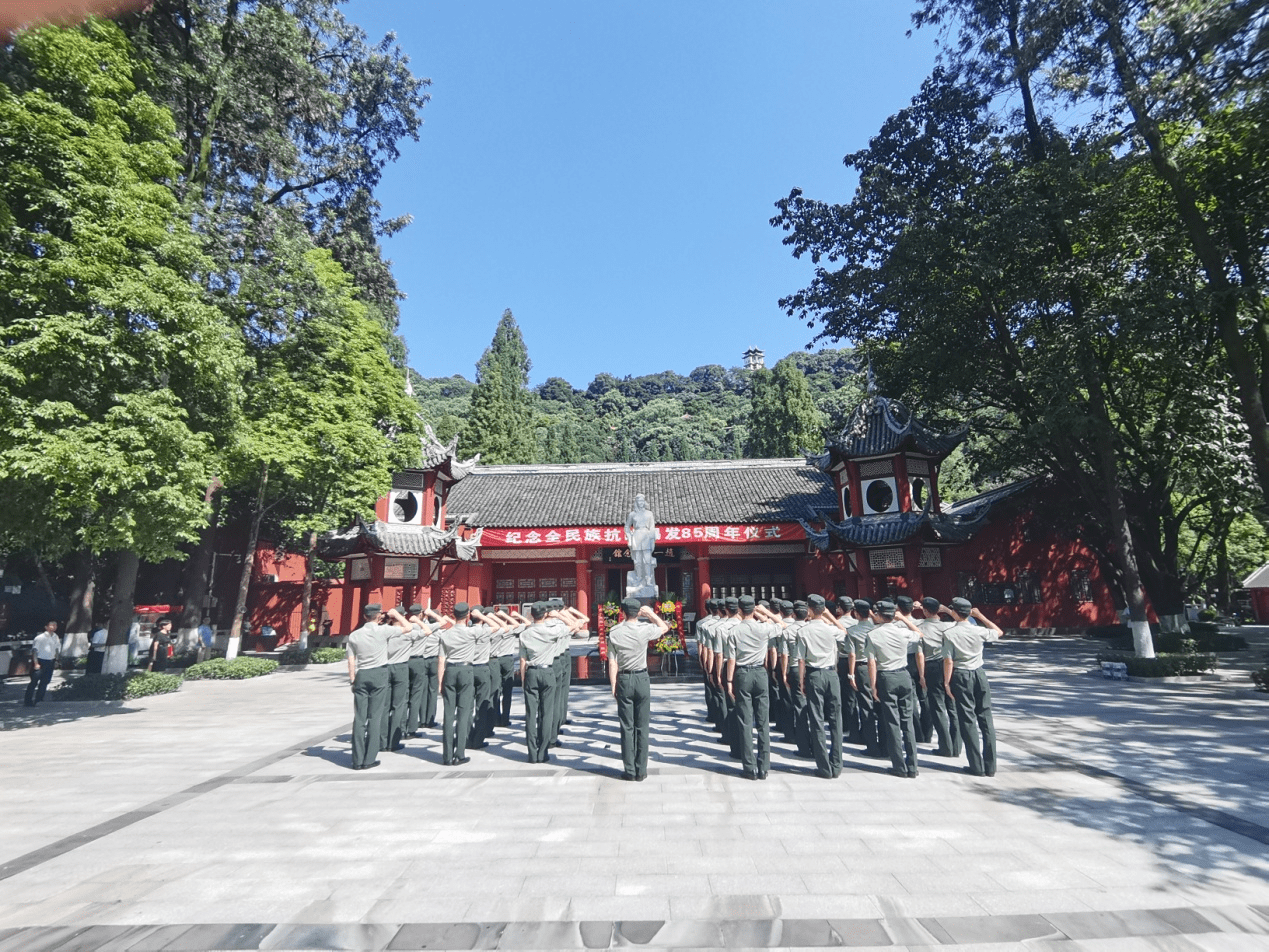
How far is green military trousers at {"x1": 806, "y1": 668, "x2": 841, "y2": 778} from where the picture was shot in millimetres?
6066

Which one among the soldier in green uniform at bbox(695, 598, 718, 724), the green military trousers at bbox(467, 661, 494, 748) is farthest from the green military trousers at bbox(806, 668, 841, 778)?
the green military trousers at bbox(467, 661, 494, 748)

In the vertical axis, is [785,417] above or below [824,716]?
above

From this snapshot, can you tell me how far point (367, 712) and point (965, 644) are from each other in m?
6.19

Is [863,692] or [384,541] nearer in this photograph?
[863,692]

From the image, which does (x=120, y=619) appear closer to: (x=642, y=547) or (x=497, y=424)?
(x=642, y=547)

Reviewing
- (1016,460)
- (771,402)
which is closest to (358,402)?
(1016,460)

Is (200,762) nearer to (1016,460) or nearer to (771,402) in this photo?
(1016,460)

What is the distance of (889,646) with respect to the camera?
619cm

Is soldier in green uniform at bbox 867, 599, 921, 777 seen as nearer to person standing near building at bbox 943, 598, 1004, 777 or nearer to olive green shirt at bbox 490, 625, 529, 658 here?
person standing near building at bbox 943, 598, 1004, 777

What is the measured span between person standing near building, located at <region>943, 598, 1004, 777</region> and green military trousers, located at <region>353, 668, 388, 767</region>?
589 centimetres

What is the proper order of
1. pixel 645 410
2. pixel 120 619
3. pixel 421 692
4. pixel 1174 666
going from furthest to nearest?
pixel 645 410
pixel 120 619
pixel 1174 666
pixel 421 692

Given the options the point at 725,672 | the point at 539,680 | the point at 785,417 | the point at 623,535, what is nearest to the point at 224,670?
the point at 623,535

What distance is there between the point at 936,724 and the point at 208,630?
19539mm

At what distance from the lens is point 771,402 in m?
36.9
